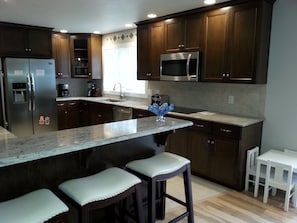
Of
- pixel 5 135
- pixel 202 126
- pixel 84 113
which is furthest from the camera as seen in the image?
pixel 84 113

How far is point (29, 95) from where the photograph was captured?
484 cm

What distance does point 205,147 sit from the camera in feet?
11.2

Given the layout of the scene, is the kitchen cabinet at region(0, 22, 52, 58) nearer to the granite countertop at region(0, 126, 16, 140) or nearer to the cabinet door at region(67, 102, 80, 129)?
the cabinet door at region(67, 102, 80, 129)

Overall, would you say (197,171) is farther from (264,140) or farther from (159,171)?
(159,171)

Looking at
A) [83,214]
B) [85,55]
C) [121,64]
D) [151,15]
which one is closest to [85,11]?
[151,15]

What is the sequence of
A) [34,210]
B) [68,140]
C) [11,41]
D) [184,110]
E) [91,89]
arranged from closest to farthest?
[34,210], [68,140], [184,110], [11,41], [91,89]

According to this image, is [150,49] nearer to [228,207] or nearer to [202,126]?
[202,126]

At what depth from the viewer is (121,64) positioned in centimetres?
567

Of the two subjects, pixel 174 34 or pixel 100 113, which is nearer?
pixel 174 34

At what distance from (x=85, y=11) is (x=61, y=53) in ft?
7.34

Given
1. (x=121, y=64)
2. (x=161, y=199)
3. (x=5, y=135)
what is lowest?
(x=161, y=199)

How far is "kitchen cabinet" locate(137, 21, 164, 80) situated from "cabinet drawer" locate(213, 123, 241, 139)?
1.52 m

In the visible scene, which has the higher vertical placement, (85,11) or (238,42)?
(85,11)

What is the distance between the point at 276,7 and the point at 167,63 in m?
1.69
